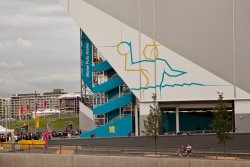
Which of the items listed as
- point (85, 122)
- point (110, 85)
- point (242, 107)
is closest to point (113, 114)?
point (110, 85)

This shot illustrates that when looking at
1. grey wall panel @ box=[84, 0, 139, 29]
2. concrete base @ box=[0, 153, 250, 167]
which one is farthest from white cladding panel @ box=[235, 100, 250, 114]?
concrete base @ box=[0, 153, 250, 167]

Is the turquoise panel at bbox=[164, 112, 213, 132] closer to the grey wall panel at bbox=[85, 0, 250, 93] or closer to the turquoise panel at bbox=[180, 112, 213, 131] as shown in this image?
the turquoise panel at bbox=[180, 112, 213, 131]

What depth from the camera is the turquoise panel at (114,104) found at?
49562 mm

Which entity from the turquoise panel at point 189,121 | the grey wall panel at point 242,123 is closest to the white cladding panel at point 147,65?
the grey wall panel at point 242,123

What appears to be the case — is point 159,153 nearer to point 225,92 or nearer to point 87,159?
point 87,159

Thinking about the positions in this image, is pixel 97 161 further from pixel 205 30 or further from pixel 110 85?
pixel 110 85

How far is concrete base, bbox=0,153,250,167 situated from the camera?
2960cm

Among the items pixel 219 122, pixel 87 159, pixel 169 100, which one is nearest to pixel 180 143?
pixel 169 100

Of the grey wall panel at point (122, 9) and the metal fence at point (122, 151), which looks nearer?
the metal fence at point (122, 151)

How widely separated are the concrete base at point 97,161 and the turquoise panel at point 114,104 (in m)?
14.8

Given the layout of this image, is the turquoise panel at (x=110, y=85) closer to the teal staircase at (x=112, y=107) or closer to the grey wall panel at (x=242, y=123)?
the teal staircase at (x=112, y=107)

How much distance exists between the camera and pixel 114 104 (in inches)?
1971

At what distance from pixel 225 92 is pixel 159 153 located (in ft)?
41.7

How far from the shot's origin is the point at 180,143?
42406 millimetres
